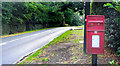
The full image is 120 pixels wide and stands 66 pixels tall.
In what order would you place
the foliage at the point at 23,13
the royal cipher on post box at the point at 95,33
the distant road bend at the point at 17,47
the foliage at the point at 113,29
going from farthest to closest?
the foliage at the point at 23,13, the distant road bend at the point at 17,47, the foliage at the point at 113,29, the royal cipher on post box at the point at 95,33

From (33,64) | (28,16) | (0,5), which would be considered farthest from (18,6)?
(33,64)

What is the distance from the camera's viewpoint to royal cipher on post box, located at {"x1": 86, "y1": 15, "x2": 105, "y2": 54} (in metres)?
3.85

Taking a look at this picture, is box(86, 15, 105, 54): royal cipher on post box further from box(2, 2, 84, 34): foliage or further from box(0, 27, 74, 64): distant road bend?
box(2, 2, 84, 34): foliage

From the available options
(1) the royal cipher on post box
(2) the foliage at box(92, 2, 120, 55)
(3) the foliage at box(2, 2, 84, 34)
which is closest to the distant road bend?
(1) the royal cipher on post box

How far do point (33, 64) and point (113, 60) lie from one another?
3050 mm

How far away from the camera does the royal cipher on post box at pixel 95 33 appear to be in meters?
3.85

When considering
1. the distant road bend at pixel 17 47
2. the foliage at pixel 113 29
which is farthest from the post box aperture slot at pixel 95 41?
the distant road bend at pixel 17 47

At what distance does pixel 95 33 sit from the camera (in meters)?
3.86

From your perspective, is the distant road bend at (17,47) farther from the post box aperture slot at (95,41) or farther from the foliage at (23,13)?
the foliage at (23,13)

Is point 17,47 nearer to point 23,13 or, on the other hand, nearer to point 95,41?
point 95,41

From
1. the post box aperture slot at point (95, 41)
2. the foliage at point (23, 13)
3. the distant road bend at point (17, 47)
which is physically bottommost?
the distant road bend at point (17, 47)

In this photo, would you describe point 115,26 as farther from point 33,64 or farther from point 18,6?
point 18,6

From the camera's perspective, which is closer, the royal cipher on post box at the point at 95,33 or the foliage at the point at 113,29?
the royal cipher on post box at the point at 95,33

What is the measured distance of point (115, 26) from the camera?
5.15m
